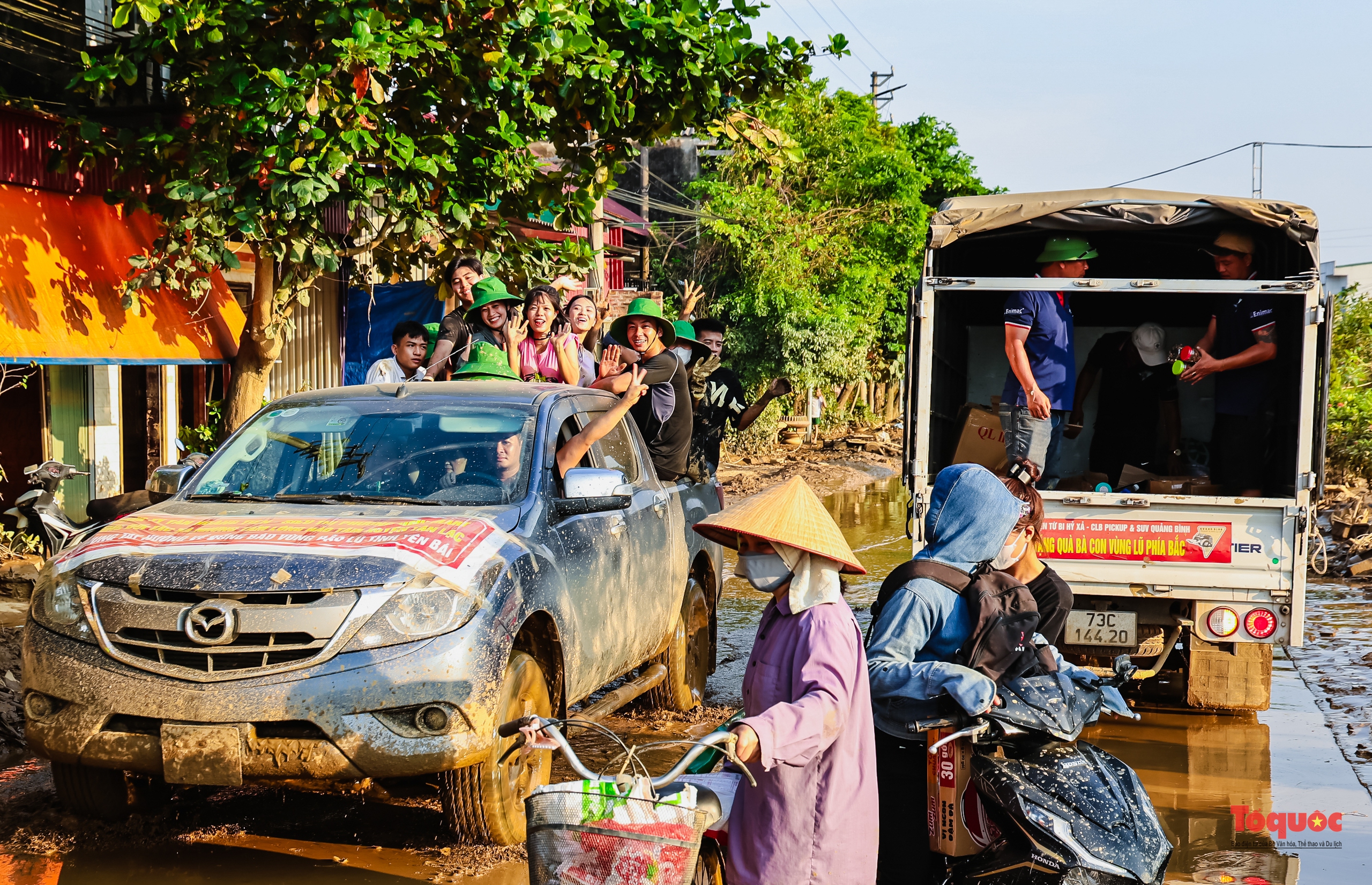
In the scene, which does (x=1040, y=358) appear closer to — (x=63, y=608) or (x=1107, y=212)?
(x=1107, y=212)


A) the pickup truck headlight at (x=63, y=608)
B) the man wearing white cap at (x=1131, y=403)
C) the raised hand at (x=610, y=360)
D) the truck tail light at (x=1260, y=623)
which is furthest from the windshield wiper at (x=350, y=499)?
the man wearing white cap at (x=1131, y=403)

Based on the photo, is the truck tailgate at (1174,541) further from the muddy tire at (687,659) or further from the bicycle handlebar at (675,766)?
the bicycle handlebar at (675,766)

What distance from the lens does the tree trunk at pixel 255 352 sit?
9227mm

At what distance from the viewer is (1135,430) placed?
9.10 metres

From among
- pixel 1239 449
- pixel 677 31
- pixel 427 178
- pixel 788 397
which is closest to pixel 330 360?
pixel 427 178

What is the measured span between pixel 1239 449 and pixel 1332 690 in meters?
1.69

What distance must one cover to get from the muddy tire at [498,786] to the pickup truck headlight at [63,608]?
1390mm

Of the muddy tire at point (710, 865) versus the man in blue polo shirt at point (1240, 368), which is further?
the man in blue polo shirt at point (1240, 368)


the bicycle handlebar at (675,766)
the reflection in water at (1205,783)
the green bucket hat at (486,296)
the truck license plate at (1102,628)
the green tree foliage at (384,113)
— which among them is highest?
the green tree foliage at (384,113)

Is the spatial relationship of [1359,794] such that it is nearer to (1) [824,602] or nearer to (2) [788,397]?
(1) [824,602]

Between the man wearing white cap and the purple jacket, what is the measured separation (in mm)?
6315

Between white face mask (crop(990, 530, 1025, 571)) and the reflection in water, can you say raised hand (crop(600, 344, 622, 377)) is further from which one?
white face mask (crop(990, 530, 1025, 571))

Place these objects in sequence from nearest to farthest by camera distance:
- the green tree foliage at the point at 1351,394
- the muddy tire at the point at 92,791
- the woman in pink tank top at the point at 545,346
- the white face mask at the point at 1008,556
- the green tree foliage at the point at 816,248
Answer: the white face mask at the point at 1008,556, the muddy tire at the point at 92,791, the woman in pink tank top at the point at 545,346, the green tree foliage at the point at 1351,394, the green tree foliage at the point at 816,248

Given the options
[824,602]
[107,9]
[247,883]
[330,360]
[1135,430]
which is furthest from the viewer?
[330,360]
